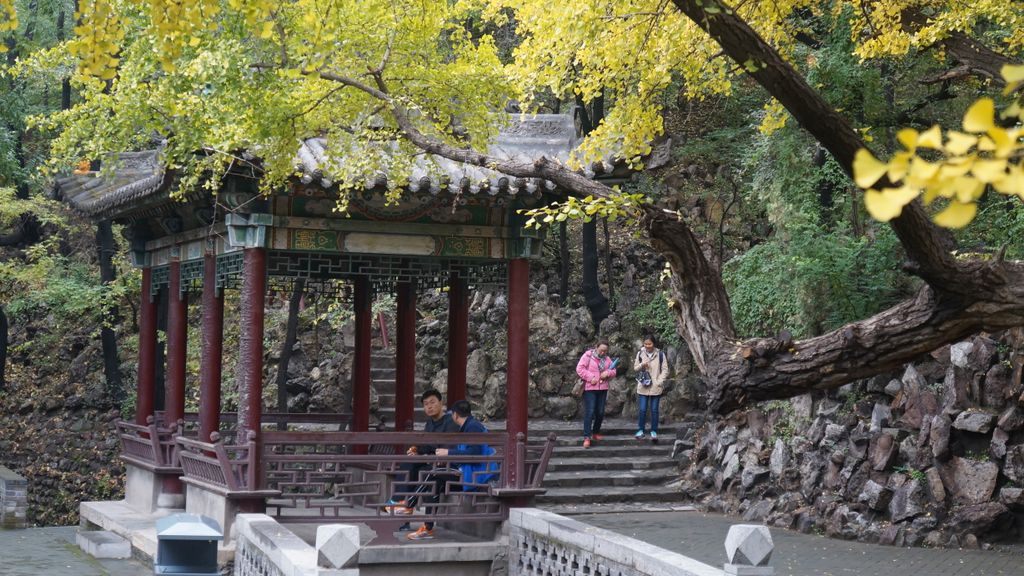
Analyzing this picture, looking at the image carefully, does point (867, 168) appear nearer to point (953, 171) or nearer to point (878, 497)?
point (953, 171)

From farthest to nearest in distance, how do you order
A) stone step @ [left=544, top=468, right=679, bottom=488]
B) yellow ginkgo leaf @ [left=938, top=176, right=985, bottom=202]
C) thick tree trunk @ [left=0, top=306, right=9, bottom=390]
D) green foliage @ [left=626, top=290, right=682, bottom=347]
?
thick tree trunk @ [left=0, top=306, right=9, bottom=390] < green foliage @ [left=626, top=290, right=682, bottom=347] < stone step @ [left=544, top=468, right=679, bottom=488] < yellow ginkgo leaf @ [left=938, top=176, right=985, bottom=202]

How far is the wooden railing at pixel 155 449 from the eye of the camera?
12.4m

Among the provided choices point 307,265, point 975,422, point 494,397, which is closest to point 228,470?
point 307,265

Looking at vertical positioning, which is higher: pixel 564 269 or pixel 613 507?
pixel 564 269

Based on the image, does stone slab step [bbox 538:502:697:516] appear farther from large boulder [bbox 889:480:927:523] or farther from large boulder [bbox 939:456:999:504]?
large boulder [bbox 939:456:999:504]

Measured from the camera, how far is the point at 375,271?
11766mm

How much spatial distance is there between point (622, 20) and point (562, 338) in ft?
43.4

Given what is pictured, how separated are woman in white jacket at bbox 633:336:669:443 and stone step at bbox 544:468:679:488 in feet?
3.78

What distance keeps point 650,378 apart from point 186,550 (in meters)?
12.7

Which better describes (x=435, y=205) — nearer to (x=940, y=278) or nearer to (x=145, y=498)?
(x=145, y=498)

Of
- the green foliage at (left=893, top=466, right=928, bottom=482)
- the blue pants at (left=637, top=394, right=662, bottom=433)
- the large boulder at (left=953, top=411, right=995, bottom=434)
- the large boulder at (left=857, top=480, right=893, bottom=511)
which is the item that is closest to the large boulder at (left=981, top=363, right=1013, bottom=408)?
the large boulder at (left=953, top=411, right=995, bottom=434)

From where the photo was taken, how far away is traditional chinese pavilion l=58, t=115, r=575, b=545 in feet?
33.9

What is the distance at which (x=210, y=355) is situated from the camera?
11648 mm

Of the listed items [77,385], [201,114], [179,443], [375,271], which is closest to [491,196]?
[375,271]
